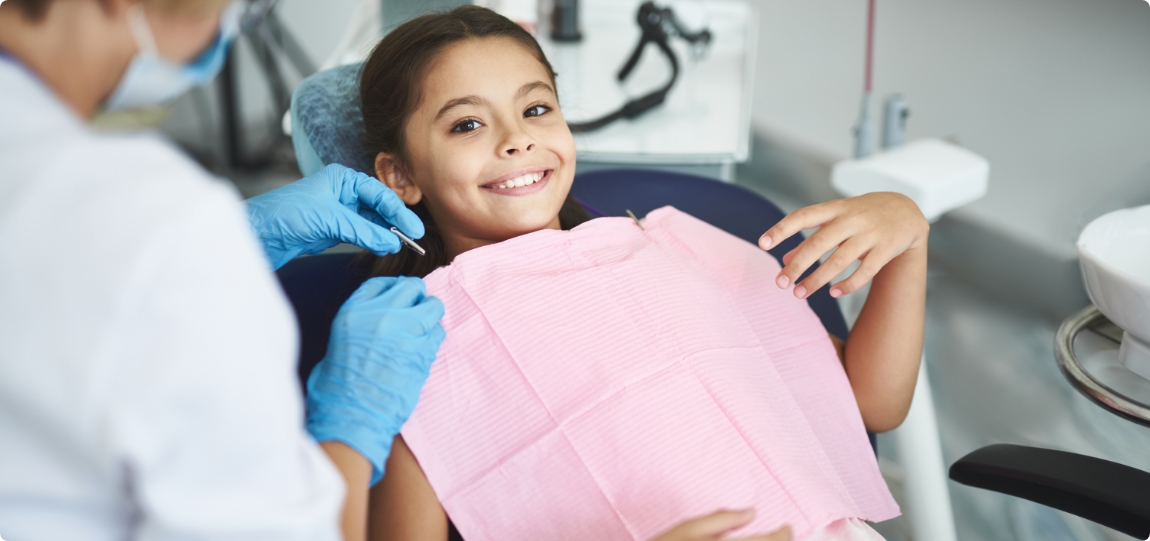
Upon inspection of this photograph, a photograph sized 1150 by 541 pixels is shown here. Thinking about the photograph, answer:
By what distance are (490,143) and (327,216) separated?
9.5 inches

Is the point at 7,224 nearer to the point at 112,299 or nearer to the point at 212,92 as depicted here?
the point at 112,299

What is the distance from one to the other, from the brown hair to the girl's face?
0.02 meters

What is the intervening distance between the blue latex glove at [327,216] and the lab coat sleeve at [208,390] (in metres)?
0.48

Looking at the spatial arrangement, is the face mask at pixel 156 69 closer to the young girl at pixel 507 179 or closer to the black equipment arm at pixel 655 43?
the young girl at pixel 507 179

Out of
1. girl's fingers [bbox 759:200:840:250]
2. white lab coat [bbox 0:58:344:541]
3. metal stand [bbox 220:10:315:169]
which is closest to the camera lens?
white lab coat [bbox 0:58:344:541]

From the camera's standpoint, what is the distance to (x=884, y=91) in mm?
2352

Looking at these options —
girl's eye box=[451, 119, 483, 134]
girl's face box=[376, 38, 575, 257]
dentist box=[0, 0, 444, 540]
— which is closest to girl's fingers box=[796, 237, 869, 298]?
girl's face box=[376, 38, 575, 257]

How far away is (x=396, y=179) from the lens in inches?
49.4

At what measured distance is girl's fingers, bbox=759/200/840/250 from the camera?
1.01 metres

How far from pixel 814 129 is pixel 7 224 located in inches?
99.9

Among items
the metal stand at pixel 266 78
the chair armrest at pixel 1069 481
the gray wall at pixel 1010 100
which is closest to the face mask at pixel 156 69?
the chair armrest at pixel 1069 481

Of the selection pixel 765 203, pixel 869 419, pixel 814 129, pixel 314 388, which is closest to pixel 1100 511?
pixel 869 419

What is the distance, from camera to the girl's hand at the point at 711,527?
2.53ft

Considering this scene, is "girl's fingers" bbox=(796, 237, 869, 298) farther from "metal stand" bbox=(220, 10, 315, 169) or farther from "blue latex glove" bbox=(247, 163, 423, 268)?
"metal stand" bbox=(220, 10, 315, 169)
